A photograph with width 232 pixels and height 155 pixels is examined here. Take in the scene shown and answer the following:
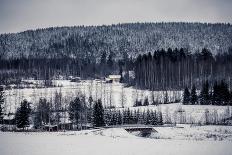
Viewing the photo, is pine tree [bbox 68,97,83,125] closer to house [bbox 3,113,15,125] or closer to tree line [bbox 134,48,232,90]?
house [bbox 3,113,15,125]

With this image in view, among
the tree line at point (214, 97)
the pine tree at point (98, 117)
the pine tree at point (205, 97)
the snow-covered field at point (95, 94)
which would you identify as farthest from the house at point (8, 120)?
the pine tree at point (205, 97)

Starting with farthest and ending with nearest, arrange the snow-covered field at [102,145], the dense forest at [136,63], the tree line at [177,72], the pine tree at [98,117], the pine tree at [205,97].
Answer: the dense forest at [136,63]
the tree line at [177,72]
the pine tree at [205,97]
the pine tree at [98,117]
the snow-covered field at [102,145]

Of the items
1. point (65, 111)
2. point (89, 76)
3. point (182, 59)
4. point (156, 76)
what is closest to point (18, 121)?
point (65, 111)

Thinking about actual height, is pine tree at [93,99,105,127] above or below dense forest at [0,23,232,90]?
below

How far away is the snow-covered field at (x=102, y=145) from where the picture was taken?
106ft

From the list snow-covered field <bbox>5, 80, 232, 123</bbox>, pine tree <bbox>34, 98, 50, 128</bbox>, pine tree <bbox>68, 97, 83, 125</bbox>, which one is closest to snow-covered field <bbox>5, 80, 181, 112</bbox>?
snow-covered field <bbox>5, 80, 232, 123</bbox>

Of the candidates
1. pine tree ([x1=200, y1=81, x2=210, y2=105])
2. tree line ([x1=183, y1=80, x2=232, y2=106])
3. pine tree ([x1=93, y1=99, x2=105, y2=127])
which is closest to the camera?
pine tree ([x1=93, y1=99, x2=105, y2=127])

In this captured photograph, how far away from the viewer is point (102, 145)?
120 ft

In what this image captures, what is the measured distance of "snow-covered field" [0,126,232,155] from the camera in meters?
32.3

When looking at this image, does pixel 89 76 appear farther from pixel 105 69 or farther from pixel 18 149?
pixel 18 149

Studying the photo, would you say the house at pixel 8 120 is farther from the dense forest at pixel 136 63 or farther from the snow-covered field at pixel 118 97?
the dense forest at pixel 136 63

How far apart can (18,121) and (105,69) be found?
8134 cm

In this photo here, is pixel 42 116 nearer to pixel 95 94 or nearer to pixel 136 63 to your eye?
pixel 95 94

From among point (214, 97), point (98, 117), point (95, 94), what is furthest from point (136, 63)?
point (98, 117)
